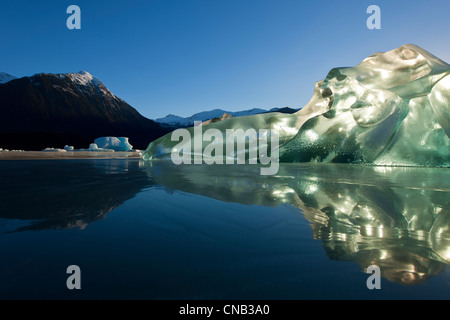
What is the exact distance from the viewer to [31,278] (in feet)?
2.51

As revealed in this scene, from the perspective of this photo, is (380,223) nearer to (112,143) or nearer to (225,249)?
(225,249)

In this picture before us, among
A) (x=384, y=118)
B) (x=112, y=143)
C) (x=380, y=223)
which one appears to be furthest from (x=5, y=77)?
(x=380, y=223)

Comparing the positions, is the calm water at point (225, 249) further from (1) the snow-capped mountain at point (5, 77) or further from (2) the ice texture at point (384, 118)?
(1) the snow-capped mountain at point (5, 77)

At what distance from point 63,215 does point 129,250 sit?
84 centimetres

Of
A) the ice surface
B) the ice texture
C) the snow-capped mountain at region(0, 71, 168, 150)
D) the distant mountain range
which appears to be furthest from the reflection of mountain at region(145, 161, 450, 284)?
the snow-capped mountain at region(0, 71, 168, 150)

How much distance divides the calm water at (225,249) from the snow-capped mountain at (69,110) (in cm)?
6735

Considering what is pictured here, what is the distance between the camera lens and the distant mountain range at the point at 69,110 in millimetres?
77812

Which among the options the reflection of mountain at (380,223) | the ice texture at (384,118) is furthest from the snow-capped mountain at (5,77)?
the reflection of mountain at (380,223)

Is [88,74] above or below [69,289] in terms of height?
above

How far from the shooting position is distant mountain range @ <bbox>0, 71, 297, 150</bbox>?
77.8 metres
